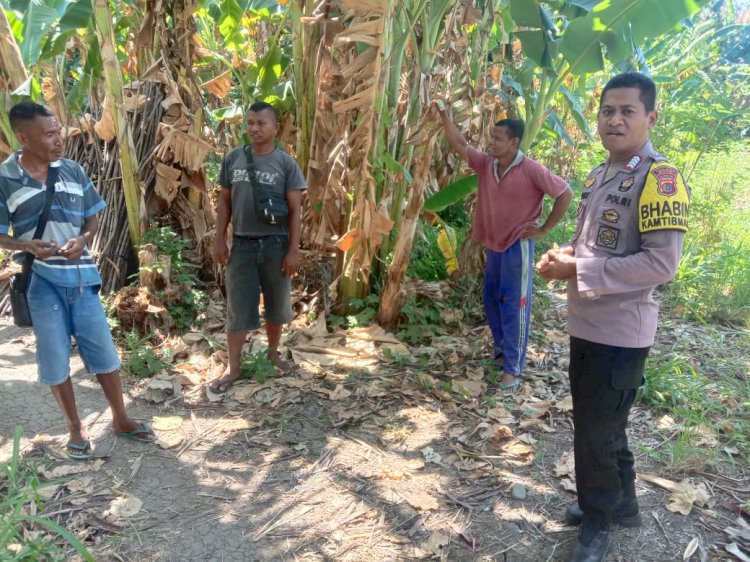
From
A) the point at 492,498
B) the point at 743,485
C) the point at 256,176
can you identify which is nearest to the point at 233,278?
the point at 256,176

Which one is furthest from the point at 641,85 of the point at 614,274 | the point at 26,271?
the point at 26,271

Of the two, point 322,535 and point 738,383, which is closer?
point 322,535

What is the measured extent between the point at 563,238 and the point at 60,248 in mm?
5535

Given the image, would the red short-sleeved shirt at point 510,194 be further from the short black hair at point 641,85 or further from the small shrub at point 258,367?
the small shrub at point 258,367

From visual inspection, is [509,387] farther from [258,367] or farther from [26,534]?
[26,534]

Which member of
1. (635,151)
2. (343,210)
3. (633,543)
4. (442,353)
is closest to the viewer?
(635,151)

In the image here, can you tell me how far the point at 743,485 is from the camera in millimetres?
2758

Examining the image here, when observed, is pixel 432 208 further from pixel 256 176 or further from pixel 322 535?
pixel 322 535

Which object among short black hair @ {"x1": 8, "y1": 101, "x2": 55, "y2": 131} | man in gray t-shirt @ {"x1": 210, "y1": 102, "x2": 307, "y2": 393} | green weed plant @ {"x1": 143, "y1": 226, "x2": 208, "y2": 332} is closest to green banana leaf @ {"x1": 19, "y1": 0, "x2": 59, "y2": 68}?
green weed plant @ {"x1": 143, "y1": 226, "x2": 208, "y2": 332}

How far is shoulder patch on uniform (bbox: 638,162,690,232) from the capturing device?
1.77m

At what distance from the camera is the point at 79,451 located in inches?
112

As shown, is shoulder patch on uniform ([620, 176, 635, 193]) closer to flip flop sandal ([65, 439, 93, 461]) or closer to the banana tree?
the banana tree

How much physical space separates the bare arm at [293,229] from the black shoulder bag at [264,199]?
0.06m

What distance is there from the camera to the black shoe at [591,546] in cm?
220
